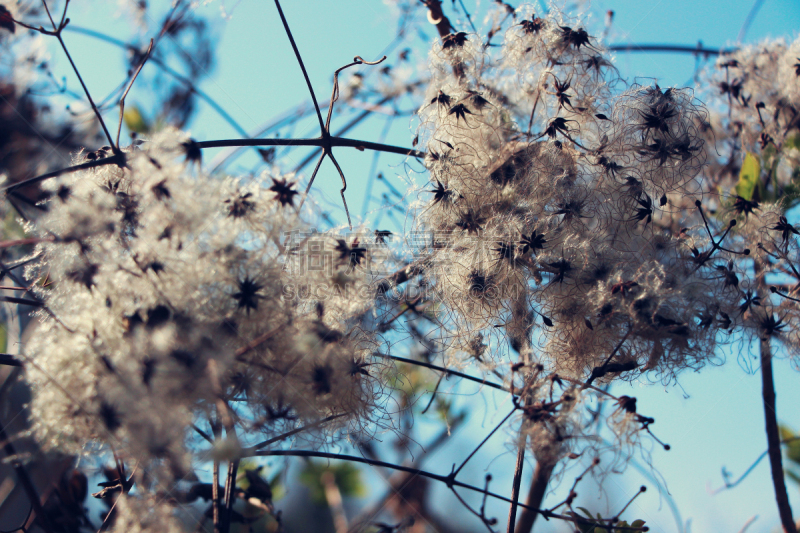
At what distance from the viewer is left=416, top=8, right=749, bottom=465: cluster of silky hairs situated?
1.21 metres

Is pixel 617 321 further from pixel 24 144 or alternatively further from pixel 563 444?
pixel 24 144

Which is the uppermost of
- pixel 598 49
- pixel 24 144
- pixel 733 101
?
pixel 24 144

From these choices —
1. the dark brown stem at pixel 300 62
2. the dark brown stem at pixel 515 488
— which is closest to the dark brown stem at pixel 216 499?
the dark brown stem at pixel 515 488

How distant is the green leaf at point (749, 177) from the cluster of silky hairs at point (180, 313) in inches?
56.2

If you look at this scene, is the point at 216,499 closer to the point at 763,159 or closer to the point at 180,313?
the point at 180,313

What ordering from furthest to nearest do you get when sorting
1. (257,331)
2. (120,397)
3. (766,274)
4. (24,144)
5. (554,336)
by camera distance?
(24,144) → (766,274) → (554,336) → (257,331) → (120,397)

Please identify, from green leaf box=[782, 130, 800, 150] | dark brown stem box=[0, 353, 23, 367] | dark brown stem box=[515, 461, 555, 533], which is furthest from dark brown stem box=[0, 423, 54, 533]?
green leaf box=[782, 130, 800, 150]

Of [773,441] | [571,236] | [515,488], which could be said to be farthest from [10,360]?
[773,441]

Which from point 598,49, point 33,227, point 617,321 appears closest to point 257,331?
point 33,227

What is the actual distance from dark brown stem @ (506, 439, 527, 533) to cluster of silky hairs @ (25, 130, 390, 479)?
0.43 meters

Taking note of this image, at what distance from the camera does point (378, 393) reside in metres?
1.25

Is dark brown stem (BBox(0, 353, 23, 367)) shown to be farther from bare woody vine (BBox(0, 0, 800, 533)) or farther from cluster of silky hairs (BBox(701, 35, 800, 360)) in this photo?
cluster of silky hairs (BBox(701, 35, 800, 360))

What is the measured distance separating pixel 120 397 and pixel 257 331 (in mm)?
254

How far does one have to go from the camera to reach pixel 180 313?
0.92 metres
